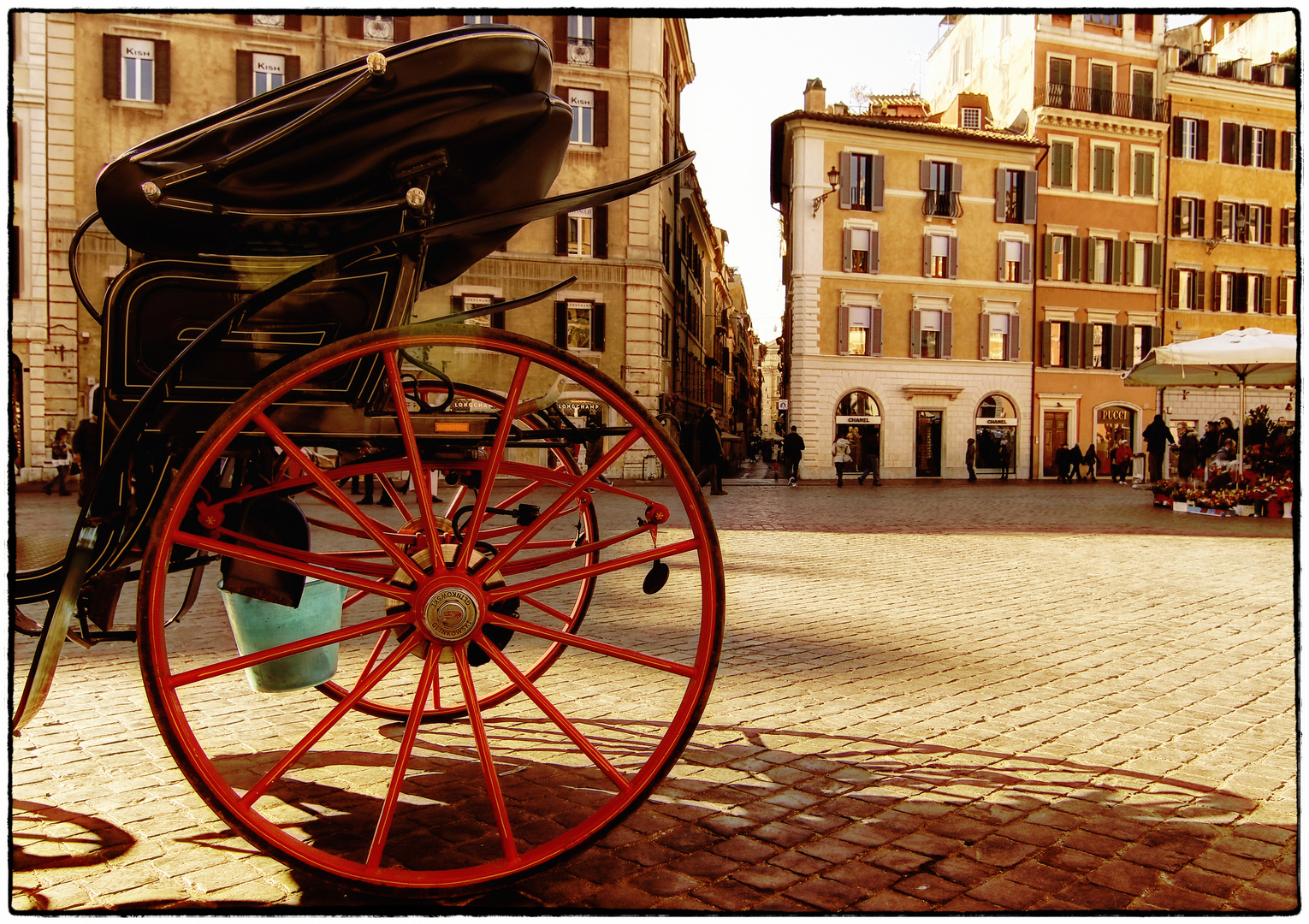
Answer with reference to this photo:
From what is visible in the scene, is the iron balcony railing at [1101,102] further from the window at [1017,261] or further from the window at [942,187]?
the window at [1017,261]

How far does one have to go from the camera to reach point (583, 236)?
23.7 m

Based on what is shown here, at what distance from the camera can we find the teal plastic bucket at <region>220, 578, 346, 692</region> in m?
2.79

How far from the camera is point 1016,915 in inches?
86.7

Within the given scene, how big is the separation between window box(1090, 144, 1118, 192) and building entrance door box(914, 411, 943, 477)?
9.90 m

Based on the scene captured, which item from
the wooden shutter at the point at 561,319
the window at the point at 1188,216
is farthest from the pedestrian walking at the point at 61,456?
the window at the point at 1188,216

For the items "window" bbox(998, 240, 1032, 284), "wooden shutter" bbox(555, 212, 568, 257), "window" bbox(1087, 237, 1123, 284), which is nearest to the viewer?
"wooden shutter" bbox(555, 212, 568, 257)

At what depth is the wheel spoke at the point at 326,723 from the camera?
2068 millimetres

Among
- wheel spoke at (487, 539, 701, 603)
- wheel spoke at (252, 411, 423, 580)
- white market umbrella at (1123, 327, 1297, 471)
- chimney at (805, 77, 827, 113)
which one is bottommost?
wheel spoke at (487, 539, 701, 603)

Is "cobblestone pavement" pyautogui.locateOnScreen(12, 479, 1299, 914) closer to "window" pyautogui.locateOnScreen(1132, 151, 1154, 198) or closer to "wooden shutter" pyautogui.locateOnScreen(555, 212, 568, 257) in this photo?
"wooden shutter" pyautogui.locateOnScreen(555, 212, 568, 257)

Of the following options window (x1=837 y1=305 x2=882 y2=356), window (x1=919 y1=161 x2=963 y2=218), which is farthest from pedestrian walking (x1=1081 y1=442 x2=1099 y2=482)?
window (x1=919 y1=161 x2=963 y2=218)

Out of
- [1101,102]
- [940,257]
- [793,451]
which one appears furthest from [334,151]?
[1101,102]

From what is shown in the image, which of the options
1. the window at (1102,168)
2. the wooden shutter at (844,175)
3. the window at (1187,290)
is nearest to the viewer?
the wooden shutter at (844,175)

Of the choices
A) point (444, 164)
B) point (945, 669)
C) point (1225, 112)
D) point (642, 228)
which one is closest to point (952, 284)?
point (1225, 112)

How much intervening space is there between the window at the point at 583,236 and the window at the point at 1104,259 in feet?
61.3
